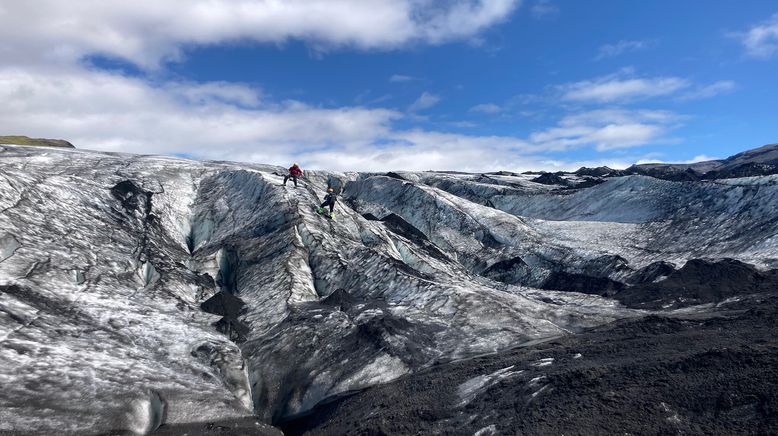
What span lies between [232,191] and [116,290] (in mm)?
14372

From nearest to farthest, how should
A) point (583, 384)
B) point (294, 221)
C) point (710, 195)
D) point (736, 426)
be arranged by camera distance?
point (736, 426) → point (583, 384) → point (294, 221) → point (710, 195)

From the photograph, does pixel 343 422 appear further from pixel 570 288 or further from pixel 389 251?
pixel 570 288

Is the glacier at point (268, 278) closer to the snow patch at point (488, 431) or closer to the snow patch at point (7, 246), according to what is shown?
the snow patch at point (7, 246)

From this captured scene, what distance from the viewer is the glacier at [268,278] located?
583 inches

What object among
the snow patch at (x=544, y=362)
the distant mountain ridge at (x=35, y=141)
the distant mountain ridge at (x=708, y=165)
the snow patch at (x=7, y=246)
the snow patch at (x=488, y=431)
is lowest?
the snow patch at (x=488, y=431)

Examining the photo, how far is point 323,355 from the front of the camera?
17.5 metres

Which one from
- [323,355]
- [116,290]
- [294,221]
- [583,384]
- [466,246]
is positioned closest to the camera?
[583,384]

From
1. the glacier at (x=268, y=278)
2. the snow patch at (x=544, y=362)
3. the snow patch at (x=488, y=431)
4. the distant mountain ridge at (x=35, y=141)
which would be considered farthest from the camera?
the distant mountain ridge at (x=35, y=141)

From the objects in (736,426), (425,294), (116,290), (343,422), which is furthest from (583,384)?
(116,290)

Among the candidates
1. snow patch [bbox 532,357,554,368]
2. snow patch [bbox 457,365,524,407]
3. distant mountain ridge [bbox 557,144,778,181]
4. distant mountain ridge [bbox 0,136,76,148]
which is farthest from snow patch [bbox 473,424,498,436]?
distant mountain ridge [bbox 0,136,76,148]

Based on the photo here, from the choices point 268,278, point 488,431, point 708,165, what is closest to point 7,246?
point 268,278

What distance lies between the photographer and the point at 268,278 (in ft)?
79.3

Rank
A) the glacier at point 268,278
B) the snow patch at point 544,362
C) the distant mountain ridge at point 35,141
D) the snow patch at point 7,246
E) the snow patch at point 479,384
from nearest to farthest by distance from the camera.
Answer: the snow patch at point 479,384 → the snow patch at point 544,362 → the glacier at point 268,278 → the snow patch at point 7,246 → the distant mountain ridge at point 35,141

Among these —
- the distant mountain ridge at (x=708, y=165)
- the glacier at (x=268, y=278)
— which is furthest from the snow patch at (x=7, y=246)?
the distant mountain ridge at (x=708, y=165)
